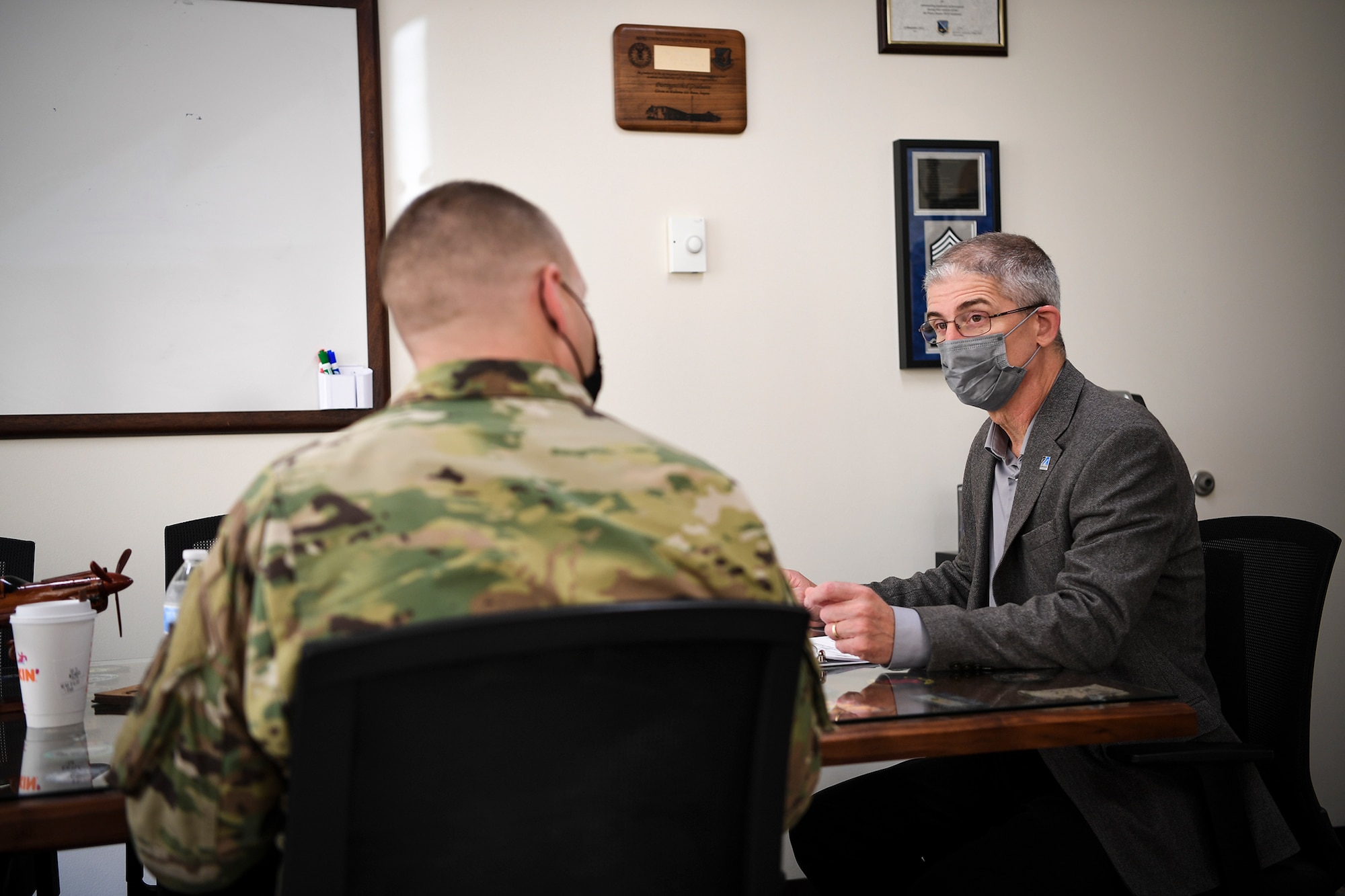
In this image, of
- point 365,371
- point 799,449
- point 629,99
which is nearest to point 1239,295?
point 799,449

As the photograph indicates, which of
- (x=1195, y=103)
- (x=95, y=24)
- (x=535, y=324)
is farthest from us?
(x=1195, y=103)

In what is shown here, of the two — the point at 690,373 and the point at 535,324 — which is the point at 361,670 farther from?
the point at 690,373

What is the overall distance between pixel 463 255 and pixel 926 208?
83.3 inches

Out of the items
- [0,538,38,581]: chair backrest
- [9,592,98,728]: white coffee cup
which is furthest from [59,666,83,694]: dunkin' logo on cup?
[0,538,38,581]: chair backrest

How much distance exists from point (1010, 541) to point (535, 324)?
40.4 inches

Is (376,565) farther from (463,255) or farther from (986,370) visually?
(986,370)

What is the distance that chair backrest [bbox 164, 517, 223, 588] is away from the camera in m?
2.11

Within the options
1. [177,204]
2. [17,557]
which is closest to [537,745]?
[17,557]

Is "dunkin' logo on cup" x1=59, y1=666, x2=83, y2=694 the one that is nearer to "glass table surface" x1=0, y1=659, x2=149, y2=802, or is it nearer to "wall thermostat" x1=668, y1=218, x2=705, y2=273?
"glass table surface" x1=0, y1=659, x2=149, y2=802

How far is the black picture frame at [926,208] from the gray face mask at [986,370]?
3.14 ft

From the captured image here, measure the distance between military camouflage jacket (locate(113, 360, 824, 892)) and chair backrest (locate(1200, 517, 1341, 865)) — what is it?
1036 mm

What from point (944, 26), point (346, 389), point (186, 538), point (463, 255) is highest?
point (944, 26)

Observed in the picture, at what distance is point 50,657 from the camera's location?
1.24 meters

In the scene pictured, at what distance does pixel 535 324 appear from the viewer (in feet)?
3.23
